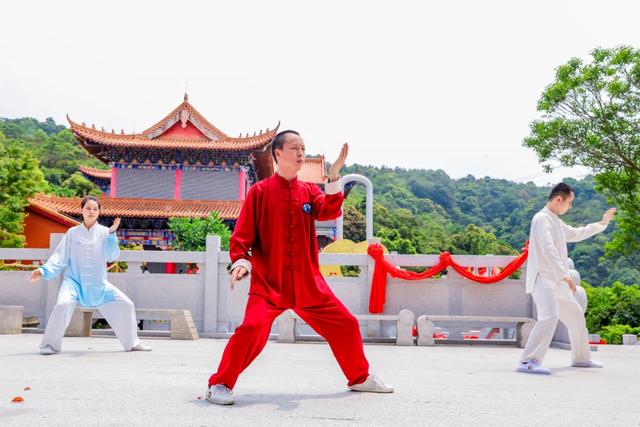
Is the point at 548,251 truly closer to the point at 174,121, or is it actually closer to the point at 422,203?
the point at 174,121

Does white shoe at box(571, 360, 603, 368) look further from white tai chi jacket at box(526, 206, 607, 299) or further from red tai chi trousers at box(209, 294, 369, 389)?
red tai chi trousers at box(209, 294, 369, 389)

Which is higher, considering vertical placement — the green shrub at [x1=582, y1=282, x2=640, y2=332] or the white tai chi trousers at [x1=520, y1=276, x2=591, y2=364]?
the white tai chi trousers at [x1=520, y1=276, x2=591, y2=364]

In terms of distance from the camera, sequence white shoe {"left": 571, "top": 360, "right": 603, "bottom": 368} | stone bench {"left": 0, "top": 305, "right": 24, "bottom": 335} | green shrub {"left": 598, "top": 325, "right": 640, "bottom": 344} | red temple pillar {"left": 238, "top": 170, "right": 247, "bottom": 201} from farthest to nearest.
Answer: red temple pillar {"left": 238, "top": 170, "right": 247, "bottom": 201}, green shrub {"left": 598, "top": 325, "right": 640, "bottom": 344}, stone bench {"left": 0, "top": 305, "right": 24, "bottom": 335}, white shoe {"left": 571, "top": 360, "right": 603, "bottom": 368}

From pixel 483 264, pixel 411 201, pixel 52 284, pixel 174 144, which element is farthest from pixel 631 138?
pixel 411 201

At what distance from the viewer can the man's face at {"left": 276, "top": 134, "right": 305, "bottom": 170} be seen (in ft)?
12.5

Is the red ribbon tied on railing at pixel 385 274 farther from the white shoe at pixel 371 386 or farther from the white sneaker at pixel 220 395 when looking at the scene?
the white sneaker at pixel 220 395

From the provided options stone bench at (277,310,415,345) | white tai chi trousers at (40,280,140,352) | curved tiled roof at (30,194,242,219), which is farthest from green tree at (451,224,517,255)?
white tai chi trousers at (40,280,140,352)

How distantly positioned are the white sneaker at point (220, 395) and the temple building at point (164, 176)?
18328 mm

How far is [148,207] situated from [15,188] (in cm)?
434

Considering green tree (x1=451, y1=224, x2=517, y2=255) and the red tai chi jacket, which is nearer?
the red tai chi jacket

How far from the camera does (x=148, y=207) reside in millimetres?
22062

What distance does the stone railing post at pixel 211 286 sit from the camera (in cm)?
982

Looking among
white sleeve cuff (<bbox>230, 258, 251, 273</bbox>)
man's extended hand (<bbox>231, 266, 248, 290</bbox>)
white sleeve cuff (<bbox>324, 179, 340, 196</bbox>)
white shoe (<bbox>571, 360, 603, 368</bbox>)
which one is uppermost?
white sleeve cuff (<bbox>324, 179, 340, 196</bbox>)

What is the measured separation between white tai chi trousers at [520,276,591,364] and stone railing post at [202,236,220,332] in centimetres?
553
